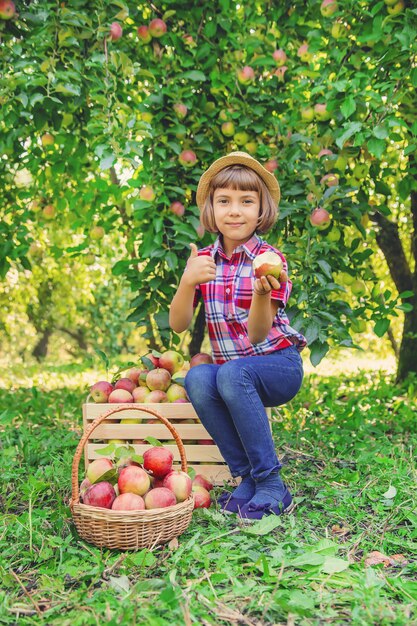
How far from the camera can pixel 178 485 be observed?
6.65 feet

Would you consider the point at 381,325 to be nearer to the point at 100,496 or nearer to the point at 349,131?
the point at 349,131

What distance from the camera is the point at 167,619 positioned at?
147cm

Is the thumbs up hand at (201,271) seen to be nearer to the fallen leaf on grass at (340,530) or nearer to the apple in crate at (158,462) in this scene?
the apple in crate at (158,462)

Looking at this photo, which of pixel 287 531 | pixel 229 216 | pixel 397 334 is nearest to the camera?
pixel 287 531

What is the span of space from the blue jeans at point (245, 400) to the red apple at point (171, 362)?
0.48 metres

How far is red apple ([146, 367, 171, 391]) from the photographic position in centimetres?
272

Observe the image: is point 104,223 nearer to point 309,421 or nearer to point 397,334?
point 309,421

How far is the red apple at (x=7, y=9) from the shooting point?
2.97m

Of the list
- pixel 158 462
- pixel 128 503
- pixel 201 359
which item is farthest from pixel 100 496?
pixel 201 359

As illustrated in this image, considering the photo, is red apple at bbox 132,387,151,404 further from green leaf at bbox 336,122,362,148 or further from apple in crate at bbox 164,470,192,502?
green leaf at bbox 336,122,362,148

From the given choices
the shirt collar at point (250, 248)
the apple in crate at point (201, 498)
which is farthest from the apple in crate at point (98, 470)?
the shirt collar at point (250, 248)

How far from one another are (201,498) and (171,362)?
748mm

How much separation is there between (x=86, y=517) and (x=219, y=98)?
8.31 ft

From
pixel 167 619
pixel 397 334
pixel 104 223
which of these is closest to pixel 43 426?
pixel 104 223
